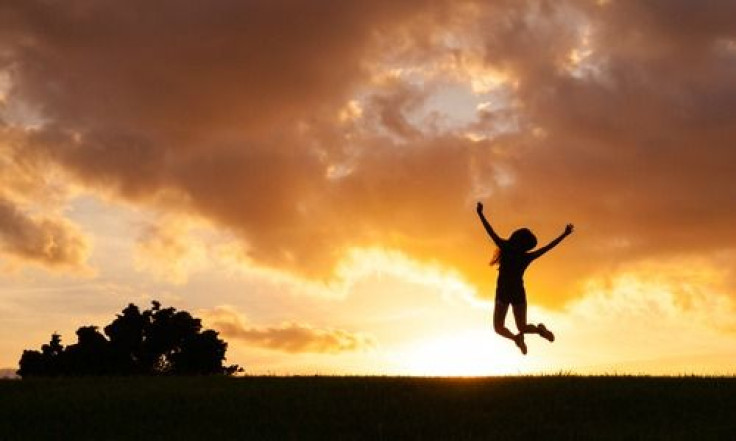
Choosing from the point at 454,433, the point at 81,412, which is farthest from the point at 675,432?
the point at 81,412

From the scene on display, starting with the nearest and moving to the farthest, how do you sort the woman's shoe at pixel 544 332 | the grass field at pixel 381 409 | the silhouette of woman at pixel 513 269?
the grass field at pixel 381 409
the silhouette of woman at pixel 513 269
the woman's shoe at pixel 544 332

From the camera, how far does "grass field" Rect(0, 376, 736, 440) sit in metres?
21.9

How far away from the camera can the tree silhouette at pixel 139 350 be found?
62219mm

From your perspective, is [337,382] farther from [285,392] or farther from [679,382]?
[679,382]

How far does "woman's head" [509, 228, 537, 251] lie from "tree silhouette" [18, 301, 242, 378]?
41.3 meters

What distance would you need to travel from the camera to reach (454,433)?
2152cm

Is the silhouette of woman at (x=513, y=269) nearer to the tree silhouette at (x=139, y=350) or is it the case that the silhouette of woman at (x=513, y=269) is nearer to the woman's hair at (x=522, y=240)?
the woman's hair at (x=522, y=240)

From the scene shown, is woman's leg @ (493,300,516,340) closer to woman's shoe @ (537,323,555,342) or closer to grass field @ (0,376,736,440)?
woman's shoe @ (537,323,555,342)

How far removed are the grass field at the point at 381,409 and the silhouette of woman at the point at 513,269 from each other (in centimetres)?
188

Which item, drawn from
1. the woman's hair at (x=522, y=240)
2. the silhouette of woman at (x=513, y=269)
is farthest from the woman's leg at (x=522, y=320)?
the woman's hair at (x=522, y=240)

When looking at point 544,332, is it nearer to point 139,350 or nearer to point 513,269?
point 513,269

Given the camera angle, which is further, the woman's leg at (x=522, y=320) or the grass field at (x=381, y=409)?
the woman's leg at (x=522, y=320)

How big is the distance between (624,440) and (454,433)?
336cm

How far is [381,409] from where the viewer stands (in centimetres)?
2342
